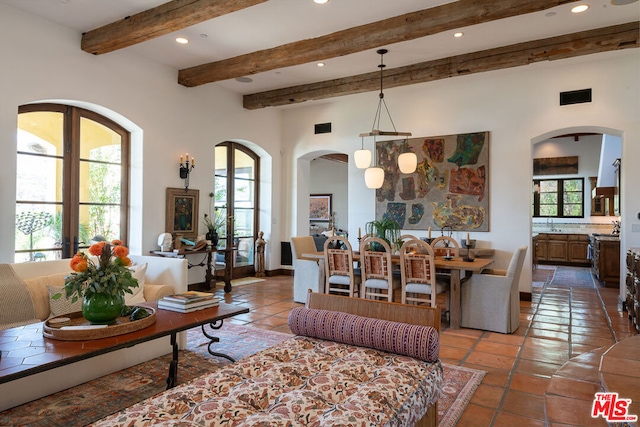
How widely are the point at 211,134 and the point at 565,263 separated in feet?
29.2

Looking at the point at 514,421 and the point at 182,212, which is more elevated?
the point at 182,212

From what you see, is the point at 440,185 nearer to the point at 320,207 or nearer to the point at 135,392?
the point at 135,392

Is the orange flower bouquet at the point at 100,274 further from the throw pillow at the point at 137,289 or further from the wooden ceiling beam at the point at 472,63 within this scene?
the wooden ceiling beam at the point at 472,63

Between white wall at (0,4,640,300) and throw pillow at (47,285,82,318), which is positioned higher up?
white wall at (0,4,640,300)

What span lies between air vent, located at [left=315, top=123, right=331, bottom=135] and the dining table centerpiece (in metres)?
5.75

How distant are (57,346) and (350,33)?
162 inches

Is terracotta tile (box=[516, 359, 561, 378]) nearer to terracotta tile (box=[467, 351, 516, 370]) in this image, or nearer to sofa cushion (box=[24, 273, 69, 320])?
terracotta tile (box=[467, 351, 516, 370])

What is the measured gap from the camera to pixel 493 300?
436cm

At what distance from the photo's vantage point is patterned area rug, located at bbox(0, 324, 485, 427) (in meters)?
2.47

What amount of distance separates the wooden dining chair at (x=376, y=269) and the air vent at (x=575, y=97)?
11.7 ft

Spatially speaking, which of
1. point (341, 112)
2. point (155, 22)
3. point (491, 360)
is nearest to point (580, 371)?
point (491, 360)

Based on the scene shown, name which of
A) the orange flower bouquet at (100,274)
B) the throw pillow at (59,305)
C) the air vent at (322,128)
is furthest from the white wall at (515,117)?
the orange flower bouquet at (100,274)

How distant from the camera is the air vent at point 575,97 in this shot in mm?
5727

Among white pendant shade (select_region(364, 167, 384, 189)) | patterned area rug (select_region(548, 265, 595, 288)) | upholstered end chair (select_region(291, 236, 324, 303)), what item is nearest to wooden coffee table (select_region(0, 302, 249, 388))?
upholstered end chair (select_region(291, 236, 324, 303))
